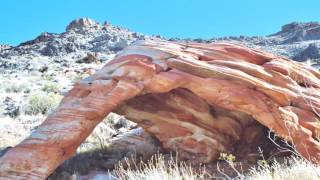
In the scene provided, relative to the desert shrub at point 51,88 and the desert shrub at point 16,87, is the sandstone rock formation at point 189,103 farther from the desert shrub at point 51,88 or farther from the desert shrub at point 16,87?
the desert shrub at point 16,87

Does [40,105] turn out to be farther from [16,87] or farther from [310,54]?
[310,54]

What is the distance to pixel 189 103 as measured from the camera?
34.1ft

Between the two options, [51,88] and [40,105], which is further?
[51,88]

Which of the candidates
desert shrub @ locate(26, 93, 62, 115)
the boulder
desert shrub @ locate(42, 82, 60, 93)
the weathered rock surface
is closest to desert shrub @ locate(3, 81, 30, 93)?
desert shrub @ locate(42, 82, 60, 93)

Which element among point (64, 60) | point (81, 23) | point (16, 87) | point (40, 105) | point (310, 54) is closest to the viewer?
point (40, 105)

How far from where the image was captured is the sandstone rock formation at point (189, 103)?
9.12m

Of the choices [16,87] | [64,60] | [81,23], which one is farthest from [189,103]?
[81,23]

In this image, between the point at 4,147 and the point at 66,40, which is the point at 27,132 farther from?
the point at 66,40

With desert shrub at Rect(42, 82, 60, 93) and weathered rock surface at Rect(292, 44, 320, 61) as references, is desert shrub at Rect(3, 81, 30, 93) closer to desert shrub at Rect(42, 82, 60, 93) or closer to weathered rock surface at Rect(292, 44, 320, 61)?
desert shrub at Rect(42, 82, 60, 93)

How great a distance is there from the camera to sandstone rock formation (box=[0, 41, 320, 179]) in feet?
29.9

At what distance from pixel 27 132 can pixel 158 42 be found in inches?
183

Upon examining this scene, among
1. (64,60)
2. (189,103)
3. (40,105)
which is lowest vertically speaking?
(64,60)

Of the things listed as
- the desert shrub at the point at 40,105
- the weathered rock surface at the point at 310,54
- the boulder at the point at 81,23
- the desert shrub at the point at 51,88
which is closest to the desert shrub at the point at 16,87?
the desert shrub at the point at 51,88

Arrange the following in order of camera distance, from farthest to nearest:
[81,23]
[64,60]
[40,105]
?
[81,23] < [64,60] < [40,105]
